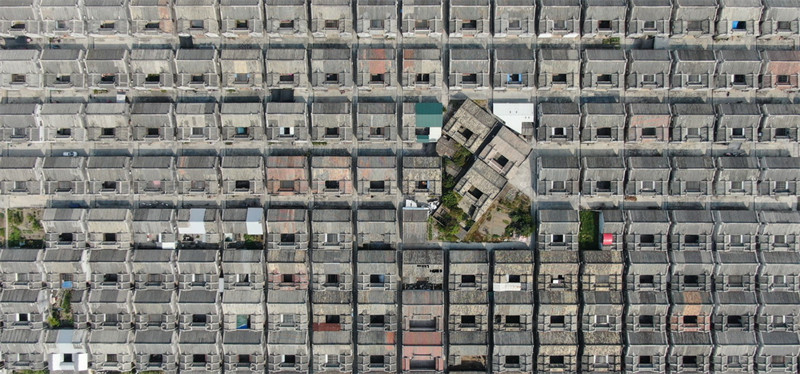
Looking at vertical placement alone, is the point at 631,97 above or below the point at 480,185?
above

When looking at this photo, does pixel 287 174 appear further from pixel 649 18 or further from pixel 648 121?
pixel 649 18

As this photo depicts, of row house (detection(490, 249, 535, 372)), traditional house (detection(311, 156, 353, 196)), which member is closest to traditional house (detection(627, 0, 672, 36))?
row house (detection(490, 249, 535, 372))

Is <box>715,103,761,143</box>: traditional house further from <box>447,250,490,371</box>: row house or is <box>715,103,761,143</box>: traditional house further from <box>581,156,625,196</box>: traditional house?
<box>447,250,490,371</box>: row house

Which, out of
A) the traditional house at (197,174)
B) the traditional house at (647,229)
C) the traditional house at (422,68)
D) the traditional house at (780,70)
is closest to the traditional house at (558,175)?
the traditional house at (647,229)

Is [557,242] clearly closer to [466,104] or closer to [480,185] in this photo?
[480,185]

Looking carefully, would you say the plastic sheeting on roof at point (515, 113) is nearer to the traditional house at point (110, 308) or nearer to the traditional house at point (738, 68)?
the traditional house at point (738, 68)

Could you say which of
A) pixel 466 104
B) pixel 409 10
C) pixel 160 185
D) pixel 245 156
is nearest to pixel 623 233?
pixel 466 104

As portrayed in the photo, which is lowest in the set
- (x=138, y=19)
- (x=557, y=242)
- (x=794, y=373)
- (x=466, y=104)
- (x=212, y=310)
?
(x=794, y=373)
